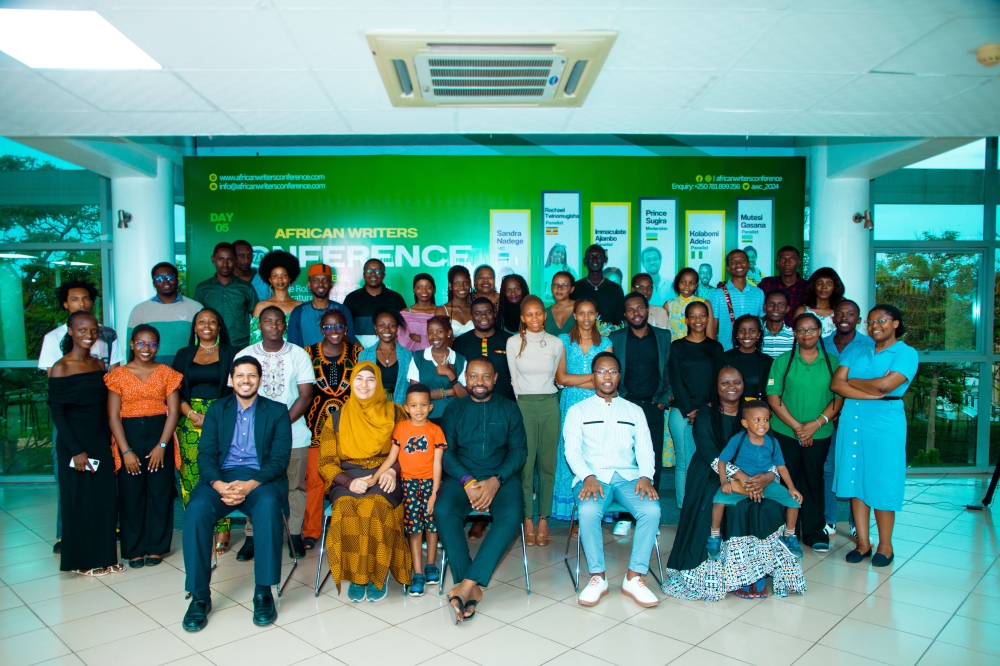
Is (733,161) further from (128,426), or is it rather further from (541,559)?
(128,426)

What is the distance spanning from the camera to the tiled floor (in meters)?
3.10

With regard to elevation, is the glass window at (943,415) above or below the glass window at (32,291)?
below

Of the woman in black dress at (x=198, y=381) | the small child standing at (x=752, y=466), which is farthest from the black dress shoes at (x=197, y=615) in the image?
the small child standing at (x=752, y=466)

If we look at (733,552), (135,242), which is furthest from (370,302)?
(733,552)

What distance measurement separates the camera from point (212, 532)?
11.9 ft

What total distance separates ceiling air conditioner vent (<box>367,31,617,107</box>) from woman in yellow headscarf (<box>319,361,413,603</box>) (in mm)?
1682

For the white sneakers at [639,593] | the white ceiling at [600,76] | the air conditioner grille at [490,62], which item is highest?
the white ceiling at [600,76]

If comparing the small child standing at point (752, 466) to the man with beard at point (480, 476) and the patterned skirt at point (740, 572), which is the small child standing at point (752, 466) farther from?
the man with beard at point (480, 476)

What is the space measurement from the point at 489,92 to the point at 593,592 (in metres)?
2.87

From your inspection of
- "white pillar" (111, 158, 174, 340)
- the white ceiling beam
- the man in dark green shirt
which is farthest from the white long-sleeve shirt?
"white pillar" (111, 158, 174, 340)

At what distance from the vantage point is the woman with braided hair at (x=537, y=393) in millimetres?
4512

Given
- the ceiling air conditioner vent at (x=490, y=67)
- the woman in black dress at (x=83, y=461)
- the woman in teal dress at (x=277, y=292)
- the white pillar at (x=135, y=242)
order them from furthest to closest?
the white pillar at (x=135, y=242), the woman in teal dress at (x=277, y=292), the woman in black dress at (x=83, y=461), the ceiling air conditioner vent at (x=490, y=67)

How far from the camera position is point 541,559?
438 centimetres

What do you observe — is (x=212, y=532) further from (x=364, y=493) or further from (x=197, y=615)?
(x=364, y=493)
